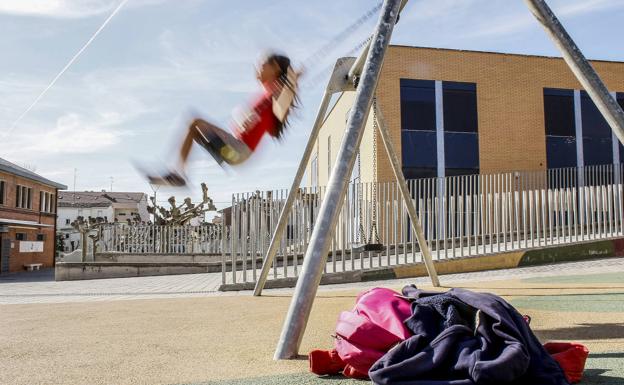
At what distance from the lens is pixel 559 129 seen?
79.0ft

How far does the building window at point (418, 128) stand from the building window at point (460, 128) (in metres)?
0.64

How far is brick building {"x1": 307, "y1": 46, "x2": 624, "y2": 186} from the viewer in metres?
22.3

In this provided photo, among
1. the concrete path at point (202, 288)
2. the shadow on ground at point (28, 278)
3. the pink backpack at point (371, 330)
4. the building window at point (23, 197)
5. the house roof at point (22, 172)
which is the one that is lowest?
the shadow on ground at point (28, 278)

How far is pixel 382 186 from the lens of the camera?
12.6 m

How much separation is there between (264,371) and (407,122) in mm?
19844

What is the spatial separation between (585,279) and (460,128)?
46.3 feet

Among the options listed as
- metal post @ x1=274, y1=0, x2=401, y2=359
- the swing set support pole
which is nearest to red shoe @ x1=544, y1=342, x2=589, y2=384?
metal post @ x1=274, y1=0, x2=401, y2=359

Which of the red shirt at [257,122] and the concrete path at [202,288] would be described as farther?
the concrete path at [202,288]

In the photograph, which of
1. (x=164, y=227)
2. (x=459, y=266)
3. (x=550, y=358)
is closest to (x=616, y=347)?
(x=550, y=358)

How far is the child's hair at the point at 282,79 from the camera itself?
446cm

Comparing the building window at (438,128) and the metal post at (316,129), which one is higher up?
the building window at (438,128)

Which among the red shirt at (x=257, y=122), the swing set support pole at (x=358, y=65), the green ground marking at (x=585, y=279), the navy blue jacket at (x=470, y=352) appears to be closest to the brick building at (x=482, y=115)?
the green ground marking at (x=585, y=279)

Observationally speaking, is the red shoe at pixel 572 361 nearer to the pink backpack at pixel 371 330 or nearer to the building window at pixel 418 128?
the pink backpack at pixel 371 330

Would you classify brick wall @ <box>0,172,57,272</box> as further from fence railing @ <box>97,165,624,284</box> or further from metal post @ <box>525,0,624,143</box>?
metal post @ <box>525,0,624,143</box>
